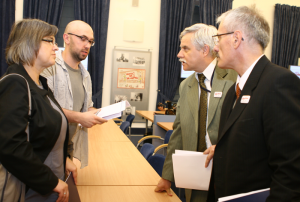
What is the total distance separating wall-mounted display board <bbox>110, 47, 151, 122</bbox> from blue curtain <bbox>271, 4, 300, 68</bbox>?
4.08 m

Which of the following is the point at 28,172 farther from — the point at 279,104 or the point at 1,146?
the point at 279,104

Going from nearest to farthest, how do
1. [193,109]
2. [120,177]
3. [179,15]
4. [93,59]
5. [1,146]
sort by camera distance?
1. [1,146]
2. [193,109]
3. [120,177]
4. [93,59]
5. [179,15]

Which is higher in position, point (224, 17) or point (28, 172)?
point (224, 17)

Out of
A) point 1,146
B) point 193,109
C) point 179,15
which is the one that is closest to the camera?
point 1,146

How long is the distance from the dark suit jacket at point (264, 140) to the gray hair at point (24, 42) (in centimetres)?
104

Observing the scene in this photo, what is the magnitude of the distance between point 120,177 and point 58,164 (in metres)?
0.69

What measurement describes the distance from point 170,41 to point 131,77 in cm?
155

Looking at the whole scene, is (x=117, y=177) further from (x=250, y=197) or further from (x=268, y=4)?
(x=268, y=4)

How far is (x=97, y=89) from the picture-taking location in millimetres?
6738

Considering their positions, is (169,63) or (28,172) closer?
(28,172)

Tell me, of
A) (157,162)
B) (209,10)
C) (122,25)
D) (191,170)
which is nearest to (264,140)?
(191,170)

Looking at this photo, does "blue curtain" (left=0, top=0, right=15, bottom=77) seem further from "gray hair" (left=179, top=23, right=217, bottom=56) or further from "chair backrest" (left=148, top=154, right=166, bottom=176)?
"gray hair" (left=179, top=23, right=217, bottom=56)

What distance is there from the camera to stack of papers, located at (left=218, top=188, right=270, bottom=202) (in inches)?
34.1

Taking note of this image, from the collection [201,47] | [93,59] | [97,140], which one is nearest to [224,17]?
[201,47]
